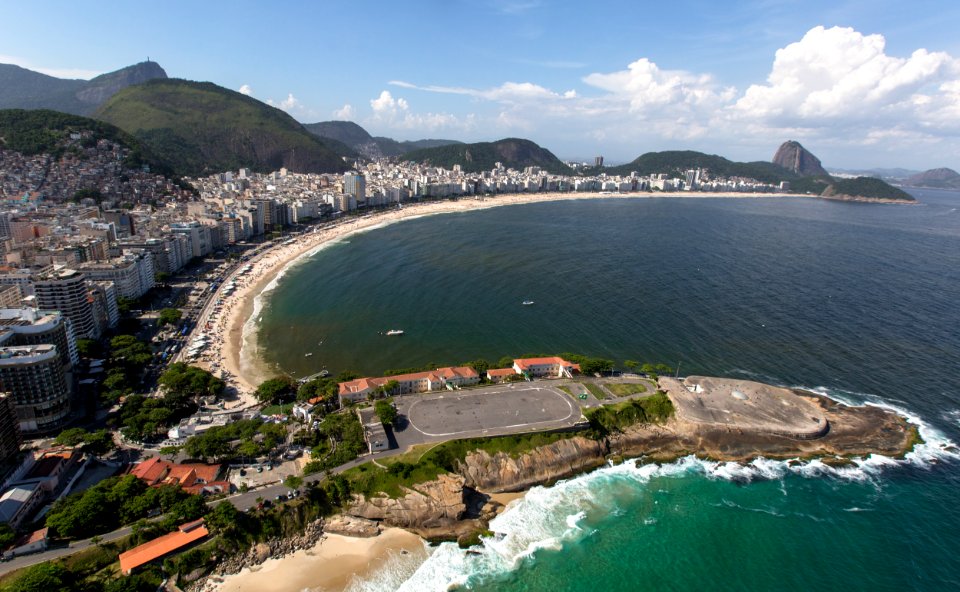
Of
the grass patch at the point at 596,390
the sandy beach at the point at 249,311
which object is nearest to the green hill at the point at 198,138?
the sandy beach at the point at 249,311

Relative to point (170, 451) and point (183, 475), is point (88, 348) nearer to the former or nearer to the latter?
point (170, 451)

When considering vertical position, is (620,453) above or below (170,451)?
below

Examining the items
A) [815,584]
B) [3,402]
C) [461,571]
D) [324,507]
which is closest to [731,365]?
[815,584]

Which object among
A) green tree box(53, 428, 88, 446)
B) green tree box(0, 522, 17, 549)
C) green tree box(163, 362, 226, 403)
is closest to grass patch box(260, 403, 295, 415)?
green tree box(163, 362, 226, 403)

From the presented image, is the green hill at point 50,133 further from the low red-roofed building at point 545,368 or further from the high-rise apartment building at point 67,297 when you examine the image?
the low red-roofed building at point 545,368

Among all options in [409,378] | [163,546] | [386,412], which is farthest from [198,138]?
[163,546]

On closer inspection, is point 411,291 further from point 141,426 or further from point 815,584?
point 815,584

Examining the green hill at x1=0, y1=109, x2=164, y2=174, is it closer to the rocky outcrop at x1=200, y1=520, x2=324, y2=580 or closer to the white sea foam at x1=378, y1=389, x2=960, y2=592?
the rocky outcrop at x1=200, y1=520, x2=324, y2=580
